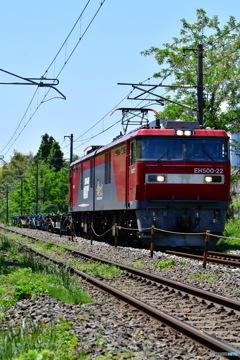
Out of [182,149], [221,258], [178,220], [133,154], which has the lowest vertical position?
[221,258]

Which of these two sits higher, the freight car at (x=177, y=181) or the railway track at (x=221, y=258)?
the freight car at (x=177, y=181)

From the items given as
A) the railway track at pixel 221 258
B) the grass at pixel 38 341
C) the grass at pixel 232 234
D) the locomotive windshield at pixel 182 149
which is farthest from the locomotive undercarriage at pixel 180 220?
the grass at pixel 38 341

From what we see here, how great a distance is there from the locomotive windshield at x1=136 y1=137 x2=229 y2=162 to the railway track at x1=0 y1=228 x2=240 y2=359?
570cm

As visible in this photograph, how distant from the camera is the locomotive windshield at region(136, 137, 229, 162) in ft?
58.8

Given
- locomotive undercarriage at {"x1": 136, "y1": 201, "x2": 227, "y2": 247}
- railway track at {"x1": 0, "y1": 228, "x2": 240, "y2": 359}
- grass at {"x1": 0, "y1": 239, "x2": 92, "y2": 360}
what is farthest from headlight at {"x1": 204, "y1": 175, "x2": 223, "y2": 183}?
railway track at {"x1": 0, "y1": 228, "x2": 240, "y2": 359}

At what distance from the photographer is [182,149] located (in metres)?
18.1

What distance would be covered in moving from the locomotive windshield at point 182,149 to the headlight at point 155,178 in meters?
0.49

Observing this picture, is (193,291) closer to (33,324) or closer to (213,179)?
(33,324)

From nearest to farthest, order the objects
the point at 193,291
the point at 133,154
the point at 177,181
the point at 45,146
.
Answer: the point at 193,291 < the point at 177,181 < the point at 133,154 < the point at 45,146

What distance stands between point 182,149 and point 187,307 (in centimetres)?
957

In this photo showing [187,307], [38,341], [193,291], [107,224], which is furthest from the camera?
[107,224]

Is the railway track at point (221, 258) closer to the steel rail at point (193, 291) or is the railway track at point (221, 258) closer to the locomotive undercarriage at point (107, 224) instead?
the locomotive undercarriage at point (107, 224)

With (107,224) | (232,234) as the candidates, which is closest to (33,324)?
(107,224)

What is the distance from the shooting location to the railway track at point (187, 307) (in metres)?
6.67
